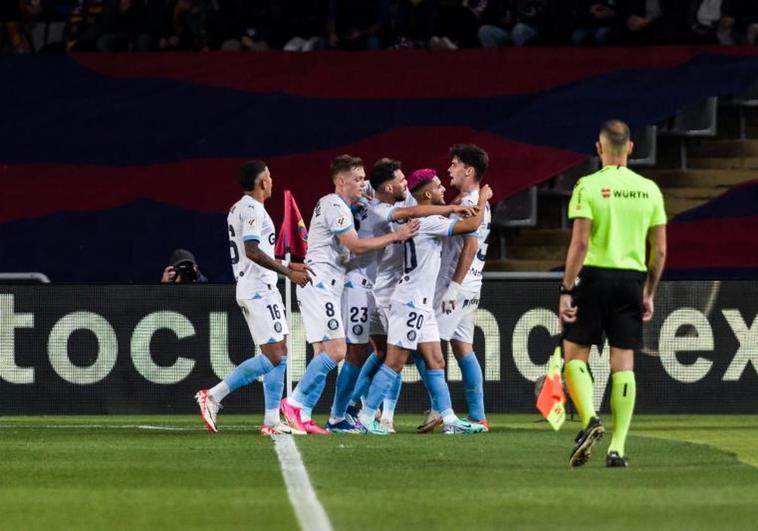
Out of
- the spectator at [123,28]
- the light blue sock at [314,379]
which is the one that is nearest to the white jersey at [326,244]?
the light blue sock at [314,379]

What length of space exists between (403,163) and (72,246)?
402 centimetres

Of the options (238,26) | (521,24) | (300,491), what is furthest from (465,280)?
(238,26)

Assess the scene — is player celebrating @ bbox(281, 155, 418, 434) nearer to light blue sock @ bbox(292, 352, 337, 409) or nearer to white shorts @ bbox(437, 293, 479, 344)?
light blue sock @ bbox(292, 352, 337, 409)

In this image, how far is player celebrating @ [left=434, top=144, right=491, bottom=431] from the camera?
554 inches

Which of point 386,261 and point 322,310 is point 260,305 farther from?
point 386,261

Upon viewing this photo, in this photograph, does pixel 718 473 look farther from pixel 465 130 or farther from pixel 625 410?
pixel 465 130

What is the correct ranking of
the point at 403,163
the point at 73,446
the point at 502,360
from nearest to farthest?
the point at 73,446, the point at 502,360, the point at 403,163

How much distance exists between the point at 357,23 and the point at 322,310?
31.5 feet

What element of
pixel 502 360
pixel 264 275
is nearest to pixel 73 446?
pixel 264 275

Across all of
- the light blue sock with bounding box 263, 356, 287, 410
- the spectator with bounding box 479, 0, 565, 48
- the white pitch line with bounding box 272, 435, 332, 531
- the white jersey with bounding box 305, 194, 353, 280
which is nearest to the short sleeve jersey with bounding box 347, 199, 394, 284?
the white jersey with bounding box 305, 194, 353, 280

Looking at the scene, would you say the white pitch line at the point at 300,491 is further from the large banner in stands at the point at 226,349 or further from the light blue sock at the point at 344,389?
the large banner in stands at the point at 226,349

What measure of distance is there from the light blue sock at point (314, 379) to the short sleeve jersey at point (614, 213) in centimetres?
341

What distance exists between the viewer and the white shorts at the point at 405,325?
1371 centimetres

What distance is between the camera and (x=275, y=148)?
2186cm
